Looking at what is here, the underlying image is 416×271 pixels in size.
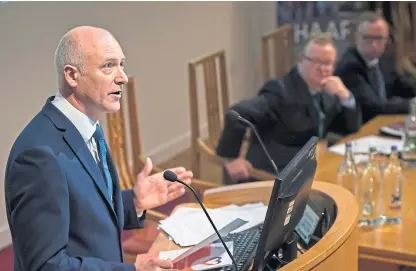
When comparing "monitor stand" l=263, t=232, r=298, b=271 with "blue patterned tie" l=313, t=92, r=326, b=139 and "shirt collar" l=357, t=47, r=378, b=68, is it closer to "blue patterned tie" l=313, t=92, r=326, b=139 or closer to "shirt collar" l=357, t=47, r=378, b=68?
"blue patterned tie" l=313, t=92, r=326, b=139

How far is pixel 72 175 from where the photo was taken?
5.23 ft

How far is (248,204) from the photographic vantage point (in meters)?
2.32

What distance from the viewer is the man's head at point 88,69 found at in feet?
5.37

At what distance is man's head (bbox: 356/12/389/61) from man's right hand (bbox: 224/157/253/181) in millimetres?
1177

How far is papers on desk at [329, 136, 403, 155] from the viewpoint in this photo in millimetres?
3075

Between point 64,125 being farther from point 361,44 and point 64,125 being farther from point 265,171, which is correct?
point 361,44

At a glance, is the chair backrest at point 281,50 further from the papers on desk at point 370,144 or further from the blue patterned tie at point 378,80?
the papers on desk at point 370,144

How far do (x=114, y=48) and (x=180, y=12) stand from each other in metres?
3.53

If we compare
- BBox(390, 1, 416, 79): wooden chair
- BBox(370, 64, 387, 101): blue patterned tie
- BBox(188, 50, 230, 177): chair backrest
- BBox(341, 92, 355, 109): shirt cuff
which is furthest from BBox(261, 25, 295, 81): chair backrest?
BBox(390, 1, 416, 79): wooden chair

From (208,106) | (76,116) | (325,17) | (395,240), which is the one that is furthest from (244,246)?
(325,17)

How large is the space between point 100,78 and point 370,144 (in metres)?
1.81

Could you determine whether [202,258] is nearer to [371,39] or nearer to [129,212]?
[129,212]

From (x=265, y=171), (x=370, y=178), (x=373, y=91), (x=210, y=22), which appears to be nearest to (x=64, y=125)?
(x=370, y=178)

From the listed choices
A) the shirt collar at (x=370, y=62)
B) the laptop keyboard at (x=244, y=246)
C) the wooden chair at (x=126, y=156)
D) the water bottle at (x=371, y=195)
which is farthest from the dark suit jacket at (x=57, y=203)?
the shirt collar at (x=370, y=62)
